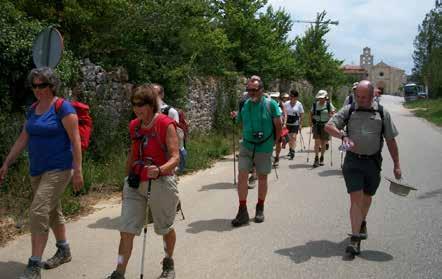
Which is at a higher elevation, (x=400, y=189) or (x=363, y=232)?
(x=400, y=189)

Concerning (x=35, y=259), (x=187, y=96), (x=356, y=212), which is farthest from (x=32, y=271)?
(x=187, y=96)

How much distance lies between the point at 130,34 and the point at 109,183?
174 inches

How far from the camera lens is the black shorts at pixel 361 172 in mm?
5766

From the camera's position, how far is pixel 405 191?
5875mm

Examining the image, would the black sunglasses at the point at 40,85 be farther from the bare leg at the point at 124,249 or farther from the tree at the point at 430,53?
the tree at the point at 430,53

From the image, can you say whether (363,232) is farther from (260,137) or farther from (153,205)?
(153,205)

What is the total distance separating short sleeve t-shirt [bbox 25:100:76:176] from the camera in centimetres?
482

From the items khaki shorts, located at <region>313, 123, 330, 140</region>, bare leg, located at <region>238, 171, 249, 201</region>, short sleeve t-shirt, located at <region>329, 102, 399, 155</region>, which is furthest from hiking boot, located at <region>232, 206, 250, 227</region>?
khaki shorts, located at <region>313, 123, 330, 140</region>

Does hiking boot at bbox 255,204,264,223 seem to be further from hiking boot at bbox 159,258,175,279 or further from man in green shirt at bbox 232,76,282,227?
hiking boot at bbox 159,258,175,279

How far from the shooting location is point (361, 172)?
19.0ft

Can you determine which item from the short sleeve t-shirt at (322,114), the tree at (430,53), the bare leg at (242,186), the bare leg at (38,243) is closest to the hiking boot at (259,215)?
the bare leg at (242,186)

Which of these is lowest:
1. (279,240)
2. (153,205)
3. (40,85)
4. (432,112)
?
(432,112)

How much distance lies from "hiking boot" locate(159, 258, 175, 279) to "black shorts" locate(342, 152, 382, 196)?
203cm

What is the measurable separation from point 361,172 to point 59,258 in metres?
3.13
